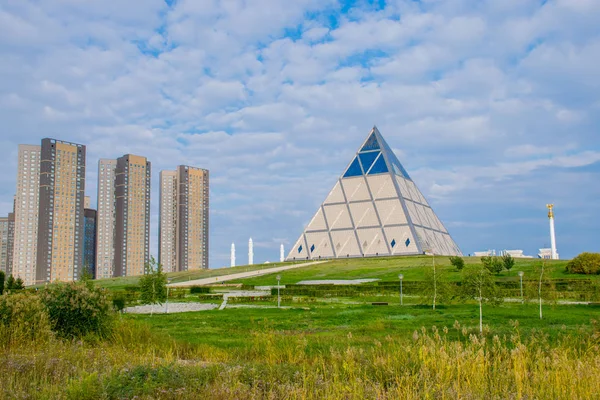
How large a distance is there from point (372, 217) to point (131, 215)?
45.6m

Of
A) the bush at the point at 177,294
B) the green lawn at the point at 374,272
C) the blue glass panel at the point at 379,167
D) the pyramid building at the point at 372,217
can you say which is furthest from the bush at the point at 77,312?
the blue glass panel at the point at 379,167

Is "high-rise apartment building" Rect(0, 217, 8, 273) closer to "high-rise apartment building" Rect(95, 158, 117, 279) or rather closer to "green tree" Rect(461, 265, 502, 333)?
"high-rise apartment building" Rect(95, 158, 117, 279)

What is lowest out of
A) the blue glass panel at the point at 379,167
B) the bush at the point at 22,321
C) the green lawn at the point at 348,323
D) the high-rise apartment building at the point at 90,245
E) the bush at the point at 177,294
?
the green lawn at the point at 348,323

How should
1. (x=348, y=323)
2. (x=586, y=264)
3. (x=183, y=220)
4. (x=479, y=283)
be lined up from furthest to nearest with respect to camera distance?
(x=183, y=220), (x=586, y=264), (x=479, y=283), (x=348, y=323)

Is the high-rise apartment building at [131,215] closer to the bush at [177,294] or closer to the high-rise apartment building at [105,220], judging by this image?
the high-rise apartment building at [105,220]

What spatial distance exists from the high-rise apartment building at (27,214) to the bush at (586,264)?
7857 centimetres

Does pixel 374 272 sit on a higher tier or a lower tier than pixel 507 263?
lower

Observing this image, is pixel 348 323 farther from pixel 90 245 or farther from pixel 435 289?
pixel 90 245

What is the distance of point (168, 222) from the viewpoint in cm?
10806

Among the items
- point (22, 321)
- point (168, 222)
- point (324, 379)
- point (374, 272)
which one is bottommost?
point (324, 379)

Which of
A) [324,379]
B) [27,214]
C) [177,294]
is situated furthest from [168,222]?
[324,379]

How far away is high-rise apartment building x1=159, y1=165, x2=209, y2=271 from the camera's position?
348 ft

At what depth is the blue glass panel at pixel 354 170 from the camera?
289 feet

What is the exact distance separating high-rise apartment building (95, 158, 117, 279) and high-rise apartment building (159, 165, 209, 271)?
9379 millimetres
